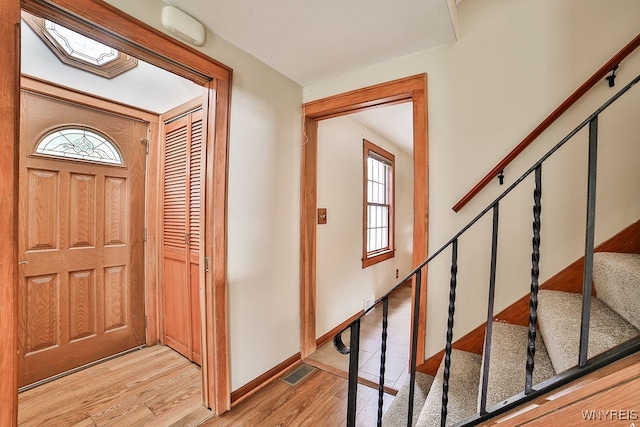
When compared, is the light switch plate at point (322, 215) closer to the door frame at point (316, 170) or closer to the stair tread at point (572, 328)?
the door frame at point (316, 170)

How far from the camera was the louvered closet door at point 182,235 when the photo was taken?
2.28 meters

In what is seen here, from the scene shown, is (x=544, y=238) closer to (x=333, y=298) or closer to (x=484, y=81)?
(x=484, y=81)

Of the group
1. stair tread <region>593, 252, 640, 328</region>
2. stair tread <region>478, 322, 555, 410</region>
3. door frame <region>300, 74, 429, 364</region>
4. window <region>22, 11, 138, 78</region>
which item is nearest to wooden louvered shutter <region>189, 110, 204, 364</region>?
window <region>22, 11, 138, 78</region>

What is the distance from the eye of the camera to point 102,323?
2.30 m


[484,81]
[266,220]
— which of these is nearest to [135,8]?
[266,220]

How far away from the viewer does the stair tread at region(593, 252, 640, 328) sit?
1.03 m

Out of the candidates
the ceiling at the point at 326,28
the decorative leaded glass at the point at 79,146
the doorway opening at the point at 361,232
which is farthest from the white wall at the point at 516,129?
the decorative leaded glass at the point at 79,146

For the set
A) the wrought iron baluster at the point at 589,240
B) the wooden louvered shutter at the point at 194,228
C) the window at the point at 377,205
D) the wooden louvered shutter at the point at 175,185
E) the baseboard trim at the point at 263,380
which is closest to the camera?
the wrought iron baluster at the point at 589,240

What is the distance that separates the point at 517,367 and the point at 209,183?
1875 millimetres

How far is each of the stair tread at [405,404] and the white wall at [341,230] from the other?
1.04m

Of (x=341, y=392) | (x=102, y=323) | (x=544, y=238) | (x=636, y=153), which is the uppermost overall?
(x=636, y=153)

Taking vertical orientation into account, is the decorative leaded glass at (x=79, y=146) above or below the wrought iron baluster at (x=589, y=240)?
above

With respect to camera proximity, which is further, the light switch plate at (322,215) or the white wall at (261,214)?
the light switch plate at (322,215)

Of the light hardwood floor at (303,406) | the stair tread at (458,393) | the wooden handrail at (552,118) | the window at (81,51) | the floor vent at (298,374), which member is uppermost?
the window at (81,51)
